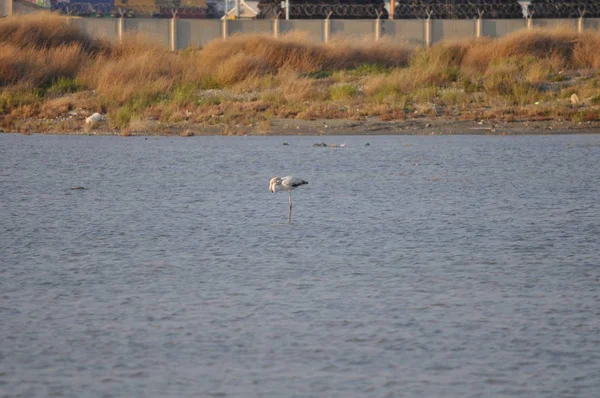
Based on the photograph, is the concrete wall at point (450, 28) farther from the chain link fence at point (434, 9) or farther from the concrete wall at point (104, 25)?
the concrete wall at point (104, 25)

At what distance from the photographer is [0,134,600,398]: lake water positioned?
6.03m

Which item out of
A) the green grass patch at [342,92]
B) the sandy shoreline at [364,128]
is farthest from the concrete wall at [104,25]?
the sandy shoreline at [364,128]

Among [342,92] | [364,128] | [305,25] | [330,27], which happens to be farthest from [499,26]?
[364,128]

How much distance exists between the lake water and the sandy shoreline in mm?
6133

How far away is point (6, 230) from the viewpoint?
1075 centimetres

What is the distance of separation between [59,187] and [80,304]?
21.9 feet

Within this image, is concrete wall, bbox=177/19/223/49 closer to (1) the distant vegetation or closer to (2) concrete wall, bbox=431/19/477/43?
(2) concrete wall, bbox=431/19/477/43

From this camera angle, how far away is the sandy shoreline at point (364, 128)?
22.0 metres

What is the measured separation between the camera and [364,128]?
72.9 ft

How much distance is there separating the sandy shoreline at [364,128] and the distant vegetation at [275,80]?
0.45 feet

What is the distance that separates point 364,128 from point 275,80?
520 cm

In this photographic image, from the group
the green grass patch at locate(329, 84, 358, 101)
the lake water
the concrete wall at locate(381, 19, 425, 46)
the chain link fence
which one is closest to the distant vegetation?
the green grass patch at locate(329, 84, 358, 101)

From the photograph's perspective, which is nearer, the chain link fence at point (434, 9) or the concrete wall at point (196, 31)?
the concrete wall at point (196, 31)

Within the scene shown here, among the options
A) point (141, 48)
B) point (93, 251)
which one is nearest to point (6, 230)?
point (93, 251)
